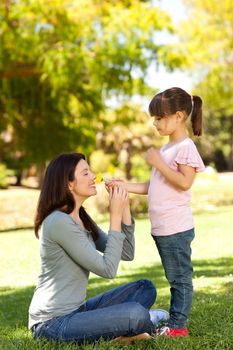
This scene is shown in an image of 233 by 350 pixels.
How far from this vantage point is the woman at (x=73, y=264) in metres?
3.57

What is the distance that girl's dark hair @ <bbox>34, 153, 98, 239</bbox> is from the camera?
3736 millimetres

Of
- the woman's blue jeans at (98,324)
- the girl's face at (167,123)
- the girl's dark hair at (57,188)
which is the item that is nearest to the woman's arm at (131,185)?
the girl's dark hair at (57,188)

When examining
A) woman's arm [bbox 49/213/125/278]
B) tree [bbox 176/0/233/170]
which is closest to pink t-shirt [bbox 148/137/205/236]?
woman's arm [bbox 49/213/125/278]

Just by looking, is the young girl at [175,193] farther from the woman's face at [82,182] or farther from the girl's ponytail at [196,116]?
the woman's face at [82,182]

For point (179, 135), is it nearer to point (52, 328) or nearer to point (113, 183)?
point (113, 183)

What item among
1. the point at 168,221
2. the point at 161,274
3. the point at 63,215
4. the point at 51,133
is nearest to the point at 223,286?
the point at 161,274

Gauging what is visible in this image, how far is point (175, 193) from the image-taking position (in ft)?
12.8

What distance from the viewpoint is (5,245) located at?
1148cm

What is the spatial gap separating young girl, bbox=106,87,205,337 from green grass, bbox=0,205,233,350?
0.25 m

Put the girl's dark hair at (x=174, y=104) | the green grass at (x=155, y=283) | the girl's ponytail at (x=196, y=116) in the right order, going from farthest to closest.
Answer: the girl's ponytail at (x=196, y=116)
the girl's dark hair at (x=174, y=104)
the green grass at (x=155, y=283)

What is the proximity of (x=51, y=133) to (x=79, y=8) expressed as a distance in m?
3.89

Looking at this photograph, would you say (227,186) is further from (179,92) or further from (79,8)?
(179,92)

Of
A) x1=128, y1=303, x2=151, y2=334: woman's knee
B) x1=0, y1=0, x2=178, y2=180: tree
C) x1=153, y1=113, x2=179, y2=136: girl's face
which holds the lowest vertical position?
x1=128, y1=303, x2=151, y2=334: woman's knee

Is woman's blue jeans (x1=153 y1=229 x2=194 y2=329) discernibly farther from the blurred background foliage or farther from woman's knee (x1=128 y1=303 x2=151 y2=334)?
the blurred background foliage
